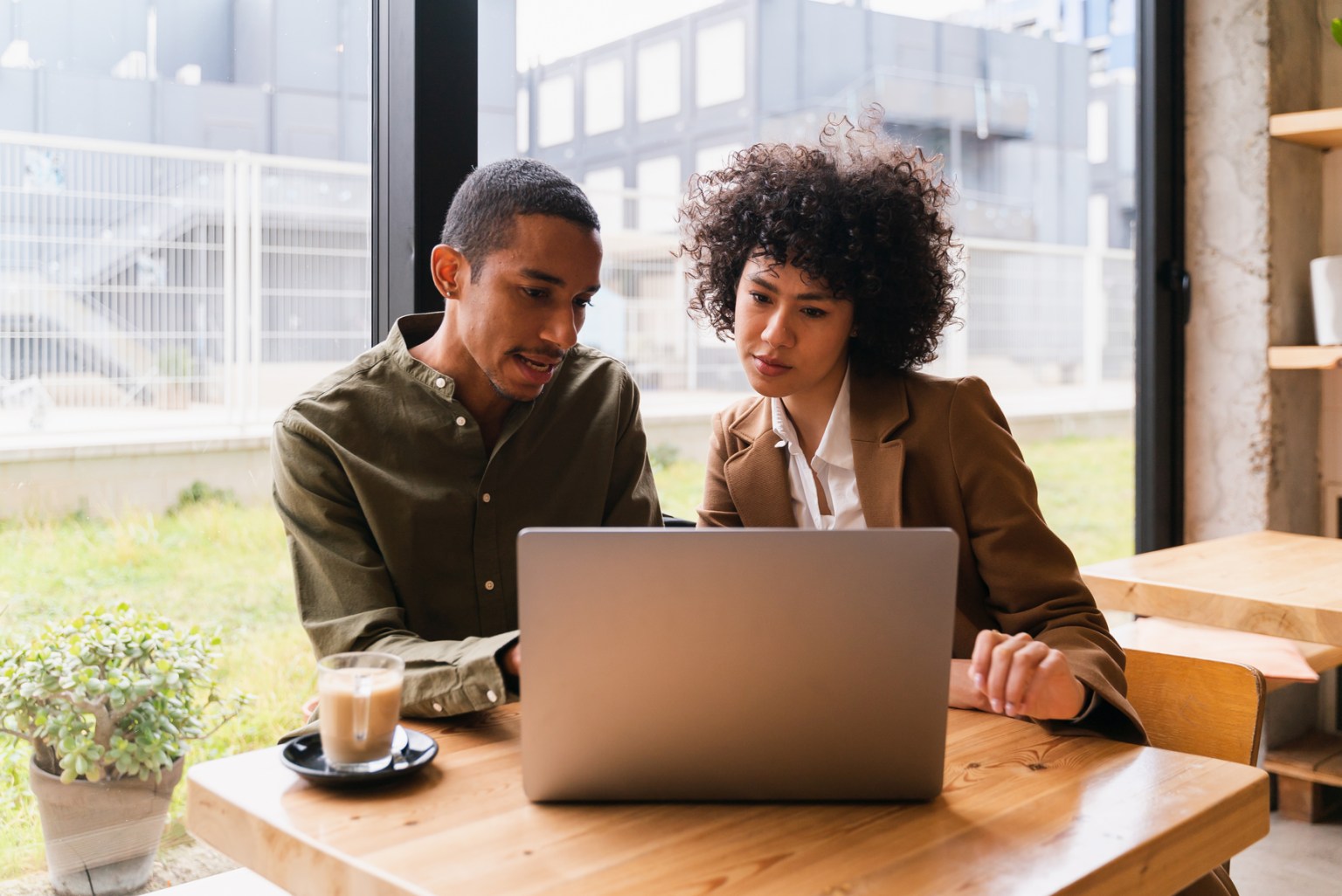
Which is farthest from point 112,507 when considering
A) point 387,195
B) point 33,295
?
point 387,195

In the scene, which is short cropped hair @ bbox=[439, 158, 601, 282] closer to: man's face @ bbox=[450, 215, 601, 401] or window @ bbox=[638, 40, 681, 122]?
man's face @ bbox=[450, 215, 601, 401]

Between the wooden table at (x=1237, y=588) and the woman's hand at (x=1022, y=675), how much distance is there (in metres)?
0.97

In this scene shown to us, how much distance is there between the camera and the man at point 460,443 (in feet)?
4.51

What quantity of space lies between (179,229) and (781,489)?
1.00 m

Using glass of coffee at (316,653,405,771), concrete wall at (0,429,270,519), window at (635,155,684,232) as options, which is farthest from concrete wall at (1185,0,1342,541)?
glass of coffee at (316,653,405,771)

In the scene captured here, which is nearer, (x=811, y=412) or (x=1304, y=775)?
(x=811, y=412)

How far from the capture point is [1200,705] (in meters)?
1.37

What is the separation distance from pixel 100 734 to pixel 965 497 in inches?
48.3

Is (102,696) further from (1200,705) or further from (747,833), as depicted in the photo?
(1200,705)

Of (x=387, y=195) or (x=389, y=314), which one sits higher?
(x=387, y=195)

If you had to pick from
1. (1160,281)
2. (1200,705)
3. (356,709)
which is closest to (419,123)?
(356,709)

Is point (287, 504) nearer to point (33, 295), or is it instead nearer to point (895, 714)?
point (33, 295)

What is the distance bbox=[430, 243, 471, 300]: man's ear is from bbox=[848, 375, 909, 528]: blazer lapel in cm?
55

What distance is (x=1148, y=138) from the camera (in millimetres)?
3098
